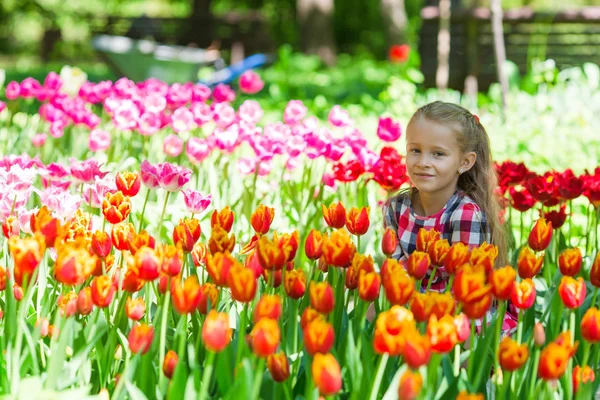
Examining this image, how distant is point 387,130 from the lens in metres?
3.65

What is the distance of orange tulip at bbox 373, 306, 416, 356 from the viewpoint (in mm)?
1519

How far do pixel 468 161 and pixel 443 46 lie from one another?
584cm

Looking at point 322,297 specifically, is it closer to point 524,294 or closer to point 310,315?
point 310,315

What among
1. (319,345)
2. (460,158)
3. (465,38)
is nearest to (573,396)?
(319,345)

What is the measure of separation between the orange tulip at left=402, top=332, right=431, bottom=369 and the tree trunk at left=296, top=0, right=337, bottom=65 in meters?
13.0

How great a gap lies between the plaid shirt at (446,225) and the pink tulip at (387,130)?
2.27 feet

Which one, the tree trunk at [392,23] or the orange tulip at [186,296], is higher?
the tree trunk at [392,23]

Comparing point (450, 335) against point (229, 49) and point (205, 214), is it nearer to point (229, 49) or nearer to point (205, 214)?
point (205, 214)

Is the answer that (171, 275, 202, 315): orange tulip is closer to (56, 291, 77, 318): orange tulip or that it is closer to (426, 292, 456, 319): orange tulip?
(56, 291, 77, 318): orange tulip

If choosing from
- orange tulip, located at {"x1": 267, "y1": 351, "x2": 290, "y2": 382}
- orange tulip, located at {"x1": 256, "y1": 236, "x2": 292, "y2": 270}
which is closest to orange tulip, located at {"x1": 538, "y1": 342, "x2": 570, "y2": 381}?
orange tulip, located at {"x1": 267, "y1": 351, "x2": 290, "y2": 382}

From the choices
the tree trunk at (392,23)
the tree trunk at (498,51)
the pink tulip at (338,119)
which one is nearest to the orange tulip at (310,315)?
the pink tulip at (338,119)

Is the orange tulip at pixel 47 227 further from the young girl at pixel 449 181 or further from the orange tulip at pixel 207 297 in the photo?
the young girl at pixel 449 181

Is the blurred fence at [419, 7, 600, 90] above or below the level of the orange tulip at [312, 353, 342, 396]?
above

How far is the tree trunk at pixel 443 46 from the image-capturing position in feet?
27.6
